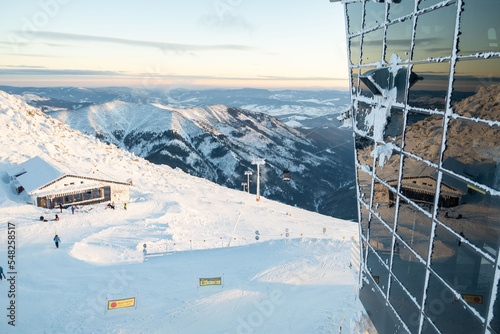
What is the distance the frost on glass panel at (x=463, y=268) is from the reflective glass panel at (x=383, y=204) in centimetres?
191

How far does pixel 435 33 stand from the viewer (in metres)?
5.14

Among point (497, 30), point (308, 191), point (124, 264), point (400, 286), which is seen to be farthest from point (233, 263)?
point (308, 191)

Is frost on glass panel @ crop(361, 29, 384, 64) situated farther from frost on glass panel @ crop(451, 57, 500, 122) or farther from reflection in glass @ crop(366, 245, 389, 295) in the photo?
reflection in glass @ crop(366, 245, 389, 295)

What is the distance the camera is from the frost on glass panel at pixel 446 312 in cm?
492

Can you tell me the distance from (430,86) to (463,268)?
3.12 m

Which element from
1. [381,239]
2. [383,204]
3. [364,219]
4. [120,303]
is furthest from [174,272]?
[383,204]

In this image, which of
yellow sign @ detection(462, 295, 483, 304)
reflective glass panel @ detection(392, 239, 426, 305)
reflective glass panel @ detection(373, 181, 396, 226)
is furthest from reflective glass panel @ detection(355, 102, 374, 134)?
yellow sign @ detection(462, 295, 483, 304)

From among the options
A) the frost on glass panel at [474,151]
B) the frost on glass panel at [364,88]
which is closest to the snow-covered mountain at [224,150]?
the frost on glass panel at [364,88]

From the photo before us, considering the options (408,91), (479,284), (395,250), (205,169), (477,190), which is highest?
(408,91)

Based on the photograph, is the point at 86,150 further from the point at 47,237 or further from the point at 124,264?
the point at 124,264

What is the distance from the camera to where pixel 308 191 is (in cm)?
13600

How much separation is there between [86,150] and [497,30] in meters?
55.9

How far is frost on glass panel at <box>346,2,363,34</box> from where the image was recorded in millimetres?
8347

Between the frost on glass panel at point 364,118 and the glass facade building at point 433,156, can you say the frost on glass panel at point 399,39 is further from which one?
the frost on glass panel at point 364,118
